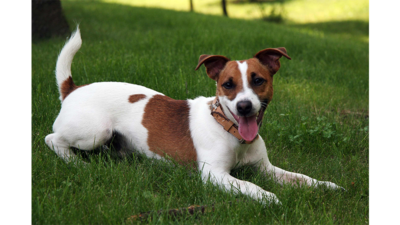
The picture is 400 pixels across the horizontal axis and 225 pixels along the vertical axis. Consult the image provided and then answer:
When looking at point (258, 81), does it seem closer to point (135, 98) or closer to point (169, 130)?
point (169, 130)

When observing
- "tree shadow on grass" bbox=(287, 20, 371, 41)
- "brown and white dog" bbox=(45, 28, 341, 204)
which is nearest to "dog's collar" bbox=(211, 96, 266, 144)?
"brown and white dog" bbox=(45, 28, 341, 204)

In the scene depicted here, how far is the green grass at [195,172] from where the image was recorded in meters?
2.79

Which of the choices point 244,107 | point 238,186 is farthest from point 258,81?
point 238,186

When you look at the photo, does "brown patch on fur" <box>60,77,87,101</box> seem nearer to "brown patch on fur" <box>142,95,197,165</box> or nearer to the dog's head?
"brown patch on fur" <box>142,95,197,165</box>

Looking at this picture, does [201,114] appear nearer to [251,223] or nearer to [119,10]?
[251,223]

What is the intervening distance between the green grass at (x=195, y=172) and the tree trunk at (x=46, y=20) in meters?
0.39

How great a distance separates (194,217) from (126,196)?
1.99 feet

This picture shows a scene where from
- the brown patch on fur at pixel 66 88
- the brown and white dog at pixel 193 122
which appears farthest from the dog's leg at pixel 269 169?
the brown patch on fur at pixel 66 88

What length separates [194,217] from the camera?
8.79 ft

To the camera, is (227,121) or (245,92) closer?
(245,92)

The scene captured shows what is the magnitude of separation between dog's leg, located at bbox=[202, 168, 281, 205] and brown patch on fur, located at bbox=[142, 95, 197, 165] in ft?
0.99

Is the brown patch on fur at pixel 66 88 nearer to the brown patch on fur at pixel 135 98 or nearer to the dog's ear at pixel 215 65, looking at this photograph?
the brown patch on fur at pixel 135 98

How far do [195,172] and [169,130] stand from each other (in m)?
0.52

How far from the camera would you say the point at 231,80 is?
3209 mm
